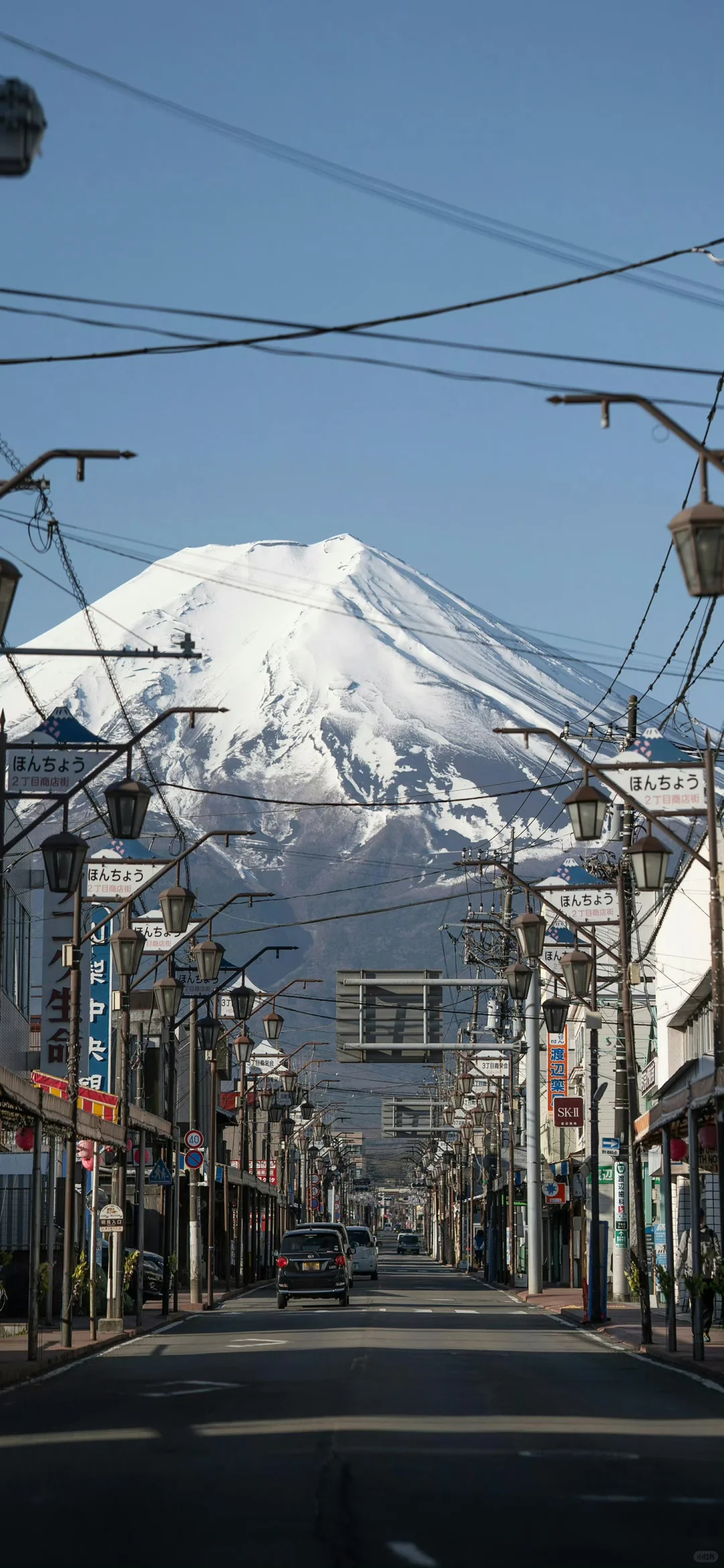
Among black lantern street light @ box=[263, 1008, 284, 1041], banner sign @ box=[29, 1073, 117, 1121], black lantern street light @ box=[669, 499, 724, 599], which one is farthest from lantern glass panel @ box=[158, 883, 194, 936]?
black lantern street light @ box=[263, 1008, 284, 1041]

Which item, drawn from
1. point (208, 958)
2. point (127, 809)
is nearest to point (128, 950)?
point (208, 958)

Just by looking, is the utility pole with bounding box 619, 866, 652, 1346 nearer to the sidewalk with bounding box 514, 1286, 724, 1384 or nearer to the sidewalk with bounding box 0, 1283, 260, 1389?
the sidewalk with bounding box 514, 1286, 724, 1384

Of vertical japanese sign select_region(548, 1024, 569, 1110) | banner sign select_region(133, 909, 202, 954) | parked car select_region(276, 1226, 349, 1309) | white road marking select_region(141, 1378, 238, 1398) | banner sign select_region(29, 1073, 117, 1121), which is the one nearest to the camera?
white road marking select_region(141, 1378, 238, 1398)

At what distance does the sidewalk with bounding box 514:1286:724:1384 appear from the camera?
26.8 m

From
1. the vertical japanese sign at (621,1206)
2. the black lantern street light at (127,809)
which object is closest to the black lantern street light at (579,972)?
the vertical japanese sign at (621,1206)

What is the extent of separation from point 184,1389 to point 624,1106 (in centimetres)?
1599

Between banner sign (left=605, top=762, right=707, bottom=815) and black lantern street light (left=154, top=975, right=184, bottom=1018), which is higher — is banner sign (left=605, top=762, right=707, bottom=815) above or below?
above

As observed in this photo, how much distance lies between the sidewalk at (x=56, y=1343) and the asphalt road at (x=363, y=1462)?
0.45m

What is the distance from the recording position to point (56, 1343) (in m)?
33.2

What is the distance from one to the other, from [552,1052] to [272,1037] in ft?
51.3

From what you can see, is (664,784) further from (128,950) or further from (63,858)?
(128,950)

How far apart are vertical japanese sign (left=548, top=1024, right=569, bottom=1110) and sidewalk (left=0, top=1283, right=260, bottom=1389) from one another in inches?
868

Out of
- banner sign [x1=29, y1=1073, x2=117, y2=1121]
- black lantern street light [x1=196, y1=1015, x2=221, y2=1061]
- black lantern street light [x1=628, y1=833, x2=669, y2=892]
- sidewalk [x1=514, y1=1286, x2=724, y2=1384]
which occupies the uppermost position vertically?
black lantern street light [x1=628, y1=833, x2=669, y2=892]

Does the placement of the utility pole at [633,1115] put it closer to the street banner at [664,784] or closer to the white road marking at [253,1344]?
the street banner at [664,784]
